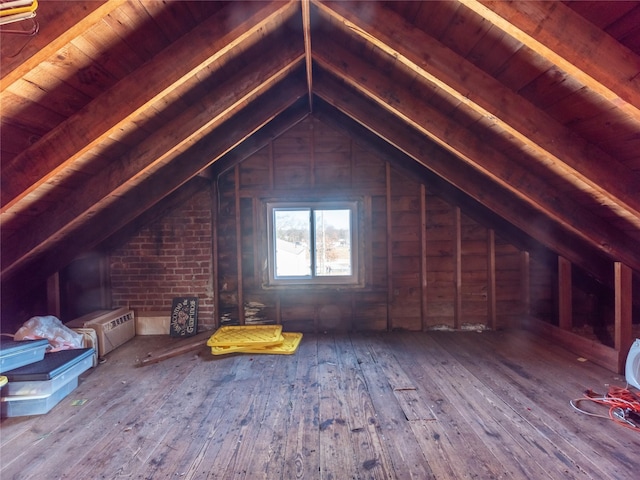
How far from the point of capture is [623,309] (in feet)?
8.95

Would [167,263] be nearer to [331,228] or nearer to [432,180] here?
[331,228]

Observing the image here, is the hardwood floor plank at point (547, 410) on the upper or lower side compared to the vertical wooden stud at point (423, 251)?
lower

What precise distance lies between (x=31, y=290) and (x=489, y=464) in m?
4.03

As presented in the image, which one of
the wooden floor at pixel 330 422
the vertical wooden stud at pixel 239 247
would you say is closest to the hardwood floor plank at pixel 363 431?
the wooden floor at pixel 330 422

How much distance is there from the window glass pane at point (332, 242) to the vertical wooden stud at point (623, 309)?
2.53 m

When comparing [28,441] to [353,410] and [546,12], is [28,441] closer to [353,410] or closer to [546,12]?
[353,410]

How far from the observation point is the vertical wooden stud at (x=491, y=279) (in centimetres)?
393

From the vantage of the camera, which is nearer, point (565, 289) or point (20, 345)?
point (20, 345)

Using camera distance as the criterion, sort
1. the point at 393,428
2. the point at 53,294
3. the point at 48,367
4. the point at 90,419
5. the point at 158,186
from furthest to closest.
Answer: the point at 53,294, the point at 158,186, the point at 48,367, the point at 90,419, the point at 393,428

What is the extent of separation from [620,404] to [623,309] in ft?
2.86

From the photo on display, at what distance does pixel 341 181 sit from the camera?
4008 millimetres

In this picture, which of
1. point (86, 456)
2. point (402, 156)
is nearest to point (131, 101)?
point (86, 456)

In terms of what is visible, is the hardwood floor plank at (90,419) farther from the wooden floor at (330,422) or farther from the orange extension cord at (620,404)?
the orange extension cord at (620,404)

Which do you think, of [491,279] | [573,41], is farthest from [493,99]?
[491,279]
